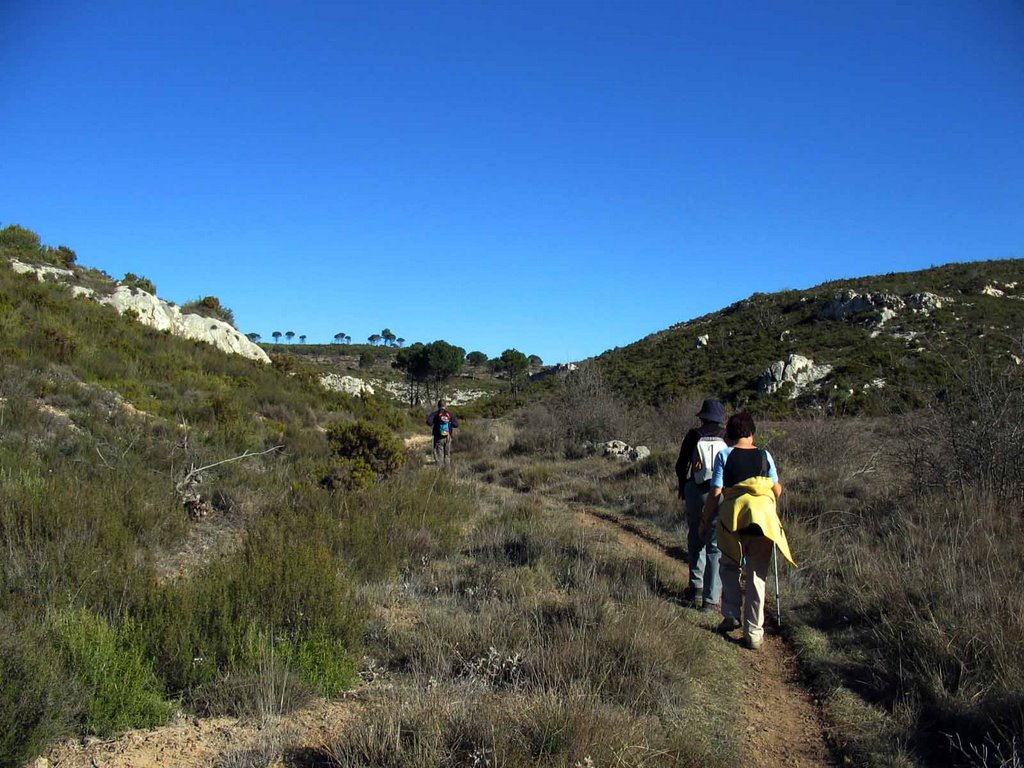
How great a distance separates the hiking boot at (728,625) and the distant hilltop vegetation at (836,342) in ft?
66.2

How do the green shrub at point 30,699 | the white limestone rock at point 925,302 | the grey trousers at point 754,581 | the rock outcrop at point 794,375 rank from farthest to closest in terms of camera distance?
the white limestone rock at point 925,302, the rock outcrop at point 794,375, the grey trousers at point 754,581, the green shrub at point 30,699

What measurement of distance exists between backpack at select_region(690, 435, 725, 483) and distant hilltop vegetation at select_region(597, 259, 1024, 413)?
19629 mm

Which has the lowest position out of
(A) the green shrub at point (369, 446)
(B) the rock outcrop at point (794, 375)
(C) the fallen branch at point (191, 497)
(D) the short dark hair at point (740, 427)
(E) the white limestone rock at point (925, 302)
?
(C) the fallen branch at point (191, 497)

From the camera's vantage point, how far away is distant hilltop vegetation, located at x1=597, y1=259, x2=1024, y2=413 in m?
29.3

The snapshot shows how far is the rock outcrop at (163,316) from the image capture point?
1994 cm

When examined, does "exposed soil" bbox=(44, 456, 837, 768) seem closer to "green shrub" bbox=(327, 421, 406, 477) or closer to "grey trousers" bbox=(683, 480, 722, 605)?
"grey trousers" bbox=(683, 480, 722, 605)

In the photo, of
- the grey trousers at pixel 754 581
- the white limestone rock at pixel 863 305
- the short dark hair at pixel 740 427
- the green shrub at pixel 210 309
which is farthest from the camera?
the white limestone rock at pixel 863 305

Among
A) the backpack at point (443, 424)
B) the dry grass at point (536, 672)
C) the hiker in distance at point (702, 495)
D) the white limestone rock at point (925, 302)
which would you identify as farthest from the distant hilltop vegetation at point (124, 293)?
the white limestone rock at point (925, 302)

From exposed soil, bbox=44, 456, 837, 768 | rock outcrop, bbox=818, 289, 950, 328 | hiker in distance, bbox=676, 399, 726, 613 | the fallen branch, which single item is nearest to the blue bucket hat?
hiker in distance, bbox=676, 399, 726, 613

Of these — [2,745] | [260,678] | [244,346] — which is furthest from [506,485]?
[244,346]

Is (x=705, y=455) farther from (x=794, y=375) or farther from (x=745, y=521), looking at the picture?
(x=794, y=375)

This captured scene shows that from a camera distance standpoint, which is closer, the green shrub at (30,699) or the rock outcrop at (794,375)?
the green shrub at (30,699)

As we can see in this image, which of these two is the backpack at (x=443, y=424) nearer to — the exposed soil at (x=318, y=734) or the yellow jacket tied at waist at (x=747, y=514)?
the yellow jacket tied at waist at (x=747, y=514)

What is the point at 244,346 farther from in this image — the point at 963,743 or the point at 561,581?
the point at 963,743
